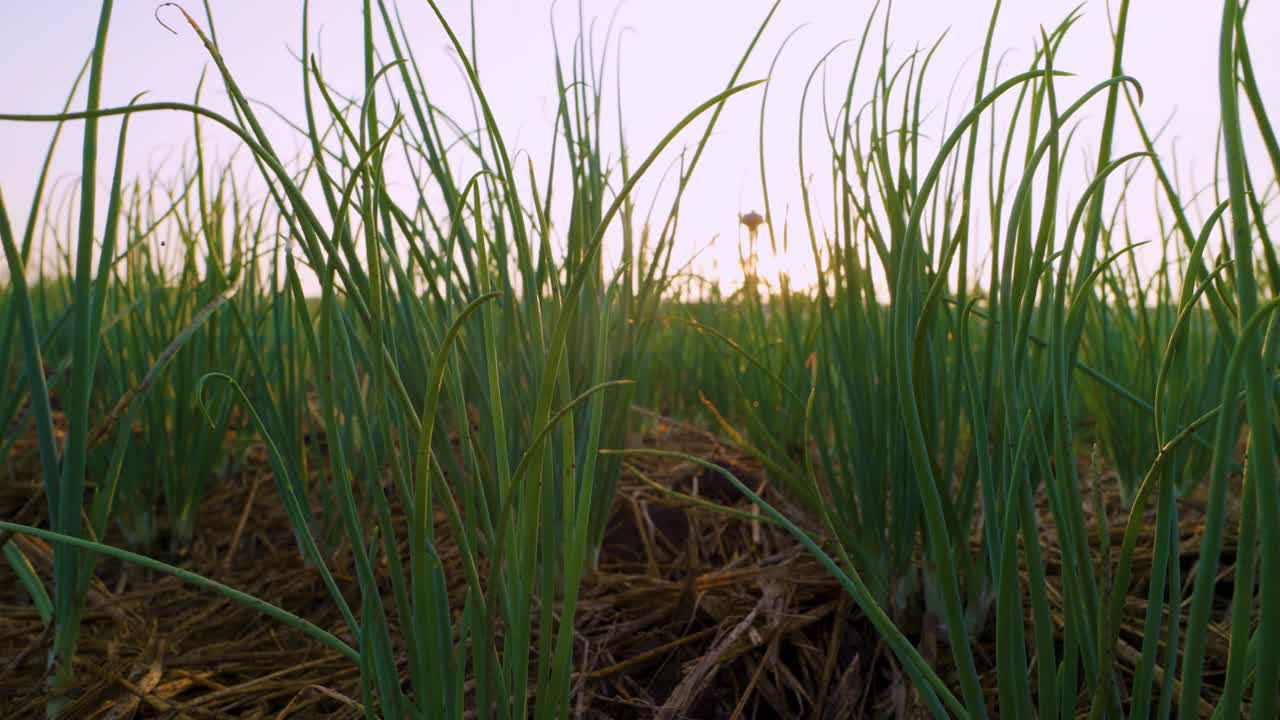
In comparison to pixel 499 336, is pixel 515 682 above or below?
below

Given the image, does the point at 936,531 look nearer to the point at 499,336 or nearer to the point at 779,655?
the point at 779,655

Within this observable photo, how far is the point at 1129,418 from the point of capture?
1253 millimetres

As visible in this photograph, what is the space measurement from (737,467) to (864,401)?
2.12ft

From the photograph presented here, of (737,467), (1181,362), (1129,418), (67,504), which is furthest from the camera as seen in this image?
(737,467)

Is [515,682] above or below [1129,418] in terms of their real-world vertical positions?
below

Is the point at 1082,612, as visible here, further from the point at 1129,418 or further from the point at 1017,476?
the point at 1129,418

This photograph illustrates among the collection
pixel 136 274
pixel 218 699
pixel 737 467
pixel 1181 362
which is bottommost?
pixel 218 699

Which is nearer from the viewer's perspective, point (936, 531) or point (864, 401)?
point (936, 531)

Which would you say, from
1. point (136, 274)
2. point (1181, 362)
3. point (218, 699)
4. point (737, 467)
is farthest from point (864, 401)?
point (136, 274)

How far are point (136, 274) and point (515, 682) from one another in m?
1.29

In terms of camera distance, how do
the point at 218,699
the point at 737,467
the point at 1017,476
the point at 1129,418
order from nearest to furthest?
the point at 1017,476, the point at 218,699, the point at 1129,418, the point at 737,467

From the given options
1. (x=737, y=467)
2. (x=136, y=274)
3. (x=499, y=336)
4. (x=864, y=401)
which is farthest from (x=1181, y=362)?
(x=136, y=274)

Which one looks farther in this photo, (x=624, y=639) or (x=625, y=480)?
(x=625, y=480)

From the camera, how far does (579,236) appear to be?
90cm
